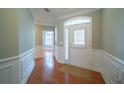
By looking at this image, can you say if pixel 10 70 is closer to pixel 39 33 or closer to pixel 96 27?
pixel 96 27

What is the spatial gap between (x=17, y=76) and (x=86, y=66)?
2915 mm

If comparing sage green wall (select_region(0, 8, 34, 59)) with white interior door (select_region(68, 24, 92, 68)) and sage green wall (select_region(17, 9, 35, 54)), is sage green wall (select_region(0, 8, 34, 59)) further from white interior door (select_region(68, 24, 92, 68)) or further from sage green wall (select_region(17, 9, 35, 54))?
white interior door (select_region(68, 24, 92, 68))

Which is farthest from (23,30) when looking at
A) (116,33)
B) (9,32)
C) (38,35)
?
(38,35)

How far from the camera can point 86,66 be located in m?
4.49

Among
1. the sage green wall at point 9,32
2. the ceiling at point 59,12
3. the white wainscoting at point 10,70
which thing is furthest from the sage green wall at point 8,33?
the ceiling at point 59,12

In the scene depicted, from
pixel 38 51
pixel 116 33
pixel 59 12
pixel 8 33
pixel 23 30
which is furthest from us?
pixel 38 51

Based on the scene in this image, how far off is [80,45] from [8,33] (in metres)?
3.23

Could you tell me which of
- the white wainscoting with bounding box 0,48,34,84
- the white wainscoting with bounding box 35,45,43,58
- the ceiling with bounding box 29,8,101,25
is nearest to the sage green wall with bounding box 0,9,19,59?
the white wainscoting with bounding box 0,48,34,84

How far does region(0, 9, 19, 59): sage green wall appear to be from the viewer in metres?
1.94

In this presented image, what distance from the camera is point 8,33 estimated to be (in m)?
2.13

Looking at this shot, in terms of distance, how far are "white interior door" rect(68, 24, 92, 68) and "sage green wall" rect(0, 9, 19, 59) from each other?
2.94 m

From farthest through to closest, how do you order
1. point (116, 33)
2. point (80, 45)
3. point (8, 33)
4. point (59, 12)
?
point (80, 45)
point (59, 12)
point (116, 33)
point (8, 33)
